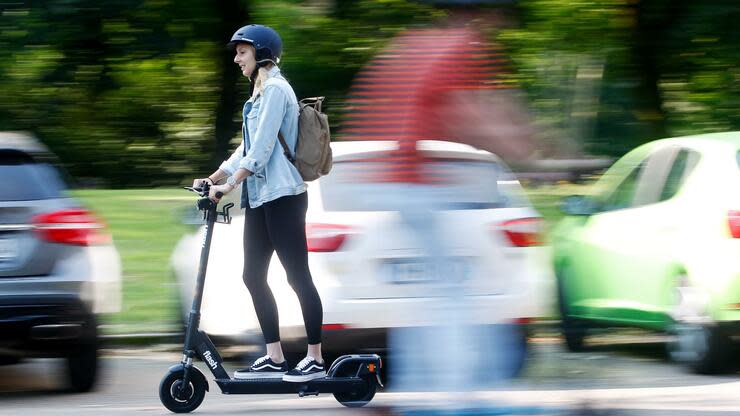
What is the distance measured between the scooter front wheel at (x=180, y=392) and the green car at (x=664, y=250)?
3.04 meters

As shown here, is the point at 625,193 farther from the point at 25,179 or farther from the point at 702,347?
the point at 25,179

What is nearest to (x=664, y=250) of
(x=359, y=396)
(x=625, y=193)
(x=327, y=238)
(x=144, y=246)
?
(x=625, y=193)

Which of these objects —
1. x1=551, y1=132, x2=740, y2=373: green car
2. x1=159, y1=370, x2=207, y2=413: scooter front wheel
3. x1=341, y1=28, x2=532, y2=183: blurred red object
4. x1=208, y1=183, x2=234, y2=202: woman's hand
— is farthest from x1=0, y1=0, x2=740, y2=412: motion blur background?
x1=341, y1=28, x2=532, y2=183: blurred red object

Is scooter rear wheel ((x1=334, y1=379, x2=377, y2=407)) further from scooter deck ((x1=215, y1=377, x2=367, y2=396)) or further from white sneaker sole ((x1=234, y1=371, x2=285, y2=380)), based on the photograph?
white sneaker sole ((x1=234, y1=371, x2=285, y2=380))

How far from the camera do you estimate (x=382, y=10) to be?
Result: 1449 cm

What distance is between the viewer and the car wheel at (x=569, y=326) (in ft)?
30.8

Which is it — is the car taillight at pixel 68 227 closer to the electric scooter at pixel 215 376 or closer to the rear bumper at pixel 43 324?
the rear bumper at pixel 43 324

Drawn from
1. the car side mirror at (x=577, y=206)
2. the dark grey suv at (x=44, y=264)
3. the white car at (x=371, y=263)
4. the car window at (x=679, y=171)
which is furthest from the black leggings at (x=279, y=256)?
the car side mirror at (x=577, y=206)

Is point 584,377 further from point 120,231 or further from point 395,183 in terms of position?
point 120,231

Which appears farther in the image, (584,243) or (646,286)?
(584,243)

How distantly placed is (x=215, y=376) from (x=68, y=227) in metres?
1.26

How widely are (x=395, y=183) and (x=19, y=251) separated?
296 centimetres

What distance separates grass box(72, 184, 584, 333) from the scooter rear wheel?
1.83 meters

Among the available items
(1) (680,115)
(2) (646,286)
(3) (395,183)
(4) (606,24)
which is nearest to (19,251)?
(3) (395,183)
